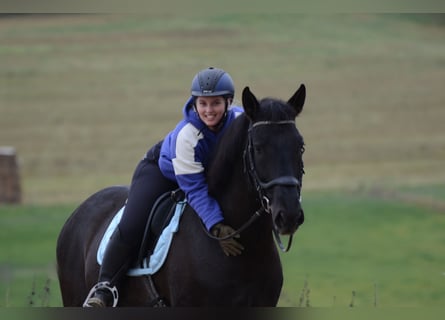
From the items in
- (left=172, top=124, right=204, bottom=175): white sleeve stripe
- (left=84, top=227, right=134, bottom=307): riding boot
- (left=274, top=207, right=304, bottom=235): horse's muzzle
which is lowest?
(left=84, top=227, right=134, bottom=307): riding boot

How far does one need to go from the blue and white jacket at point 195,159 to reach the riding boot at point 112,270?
79 centimetres

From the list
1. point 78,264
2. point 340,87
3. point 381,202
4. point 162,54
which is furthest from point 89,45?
point 78,264

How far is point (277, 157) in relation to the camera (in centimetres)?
600

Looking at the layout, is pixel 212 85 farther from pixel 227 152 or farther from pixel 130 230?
pixel 130 230

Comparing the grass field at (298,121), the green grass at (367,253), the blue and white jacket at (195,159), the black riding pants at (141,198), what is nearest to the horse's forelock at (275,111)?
the blue and white jacket at (195,159)

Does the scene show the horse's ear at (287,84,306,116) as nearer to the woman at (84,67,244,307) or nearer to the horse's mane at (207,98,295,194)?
the horse's mane at (207,98,295,194)

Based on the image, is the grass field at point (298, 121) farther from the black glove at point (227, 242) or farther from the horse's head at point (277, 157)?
the horse's head at point (277, 157)

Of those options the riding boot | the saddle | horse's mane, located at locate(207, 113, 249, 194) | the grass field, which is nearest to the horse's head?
horse's mane, located at locate(207, 113, 249, 194)

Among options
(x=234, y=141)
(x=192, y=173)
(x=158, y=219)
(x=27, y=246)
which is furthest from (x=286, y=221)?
(x=27, y=246)

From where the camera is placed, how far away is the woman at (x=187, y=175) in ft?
21.5

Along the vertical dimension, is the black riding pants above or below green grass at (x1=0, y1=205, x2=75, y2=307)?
above

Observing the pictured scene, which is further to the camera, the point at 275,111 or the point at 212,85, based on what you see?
the point at 212,85

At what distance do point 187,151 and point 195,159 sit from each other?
9 centimetres

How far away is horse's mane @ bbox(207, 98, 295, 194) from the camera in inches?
243
